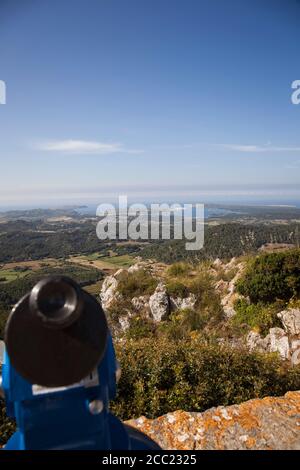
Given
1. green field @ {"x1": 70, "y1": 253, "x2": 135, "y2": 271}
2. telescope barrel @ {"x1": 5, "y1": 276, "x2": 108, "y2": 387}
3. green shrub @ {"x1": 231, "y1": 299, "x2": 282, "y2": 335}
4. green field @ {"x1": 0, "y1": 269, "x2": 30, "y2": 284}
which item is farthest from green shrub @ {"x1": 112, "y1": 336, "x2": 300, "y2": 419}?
green field @ {"x1": 0, "y1": 269, "x2": 30, "y2": 284}

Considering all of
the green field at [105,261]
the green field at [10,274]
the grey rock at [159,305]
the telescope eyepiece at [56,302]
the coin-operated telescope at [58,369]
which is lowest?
the green field at [10,274]

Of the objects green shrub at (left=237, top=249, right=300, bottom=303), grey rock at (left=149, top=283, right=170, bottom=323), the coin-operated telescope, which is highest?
the coin-operated telescope

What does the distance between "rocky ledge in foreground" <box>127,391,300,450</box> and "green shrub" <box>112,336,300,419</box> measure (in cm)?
45

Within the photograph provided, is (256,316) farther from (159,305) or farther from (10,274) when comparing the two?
(10,274)

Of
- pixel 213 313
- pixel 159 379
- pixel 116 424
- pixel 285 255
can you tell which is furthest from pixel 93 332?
pixel 285 255

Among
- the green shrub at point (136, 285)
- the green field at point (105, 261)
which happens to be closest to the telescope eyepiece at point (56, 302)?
the green shrub at point (136, 285)

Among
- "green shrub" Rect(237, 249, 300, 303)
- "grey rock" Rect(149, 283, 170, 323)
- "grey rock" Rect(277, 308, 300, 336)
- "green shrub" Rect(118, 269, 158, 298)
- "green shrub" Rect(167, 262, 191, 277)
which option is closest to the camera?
"grey rock" Rect(277, 308, 300, 336)

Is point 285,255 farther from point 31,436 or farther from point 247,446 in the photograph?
point 31,436

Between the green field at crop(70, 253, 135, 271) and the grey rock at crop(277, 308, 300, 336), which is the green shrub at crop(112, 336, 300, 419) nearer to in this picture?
the grey rock at crop(277, 308, 300, 336)

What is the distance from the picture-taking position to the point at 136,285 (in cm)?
1131

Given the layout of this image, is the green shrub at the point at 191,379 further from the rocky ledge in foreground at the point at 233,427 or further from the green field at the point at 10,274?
the green field at the point at 10,274

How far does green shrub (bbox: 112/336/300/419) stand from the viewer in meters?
3.53

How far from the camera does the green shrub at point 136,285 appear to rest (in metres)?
10.9

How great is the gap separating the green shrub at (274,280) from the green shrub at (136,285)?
10.4 ft
